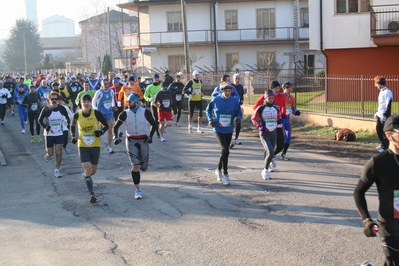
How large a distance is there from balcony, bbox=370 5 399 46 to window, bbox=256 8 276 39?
20.0 m

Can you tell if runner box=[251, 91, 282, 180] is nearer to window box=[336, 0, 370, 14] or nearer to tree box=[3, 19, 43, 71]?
window box=[336, 0, 370, 14]

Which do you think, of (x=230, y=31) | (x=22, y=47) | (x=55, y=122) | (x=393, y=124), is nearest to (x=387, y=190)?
(x=393, y=124)

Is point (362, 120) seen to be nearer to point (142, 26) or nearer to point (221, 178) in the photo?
point (221, 178)

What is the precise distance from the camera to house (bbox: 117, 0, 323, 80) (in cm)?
4303

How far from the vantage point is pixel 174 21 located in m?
44.2

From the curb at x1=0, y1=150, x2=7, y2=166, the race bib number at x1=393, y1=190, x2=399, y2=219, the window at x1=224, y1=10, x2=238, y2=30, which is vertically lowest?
the curb at x1=0, y1=150, x2=7, y2=166

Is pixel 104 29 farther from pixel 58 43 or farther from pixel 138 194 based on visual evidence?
pixel 58 43

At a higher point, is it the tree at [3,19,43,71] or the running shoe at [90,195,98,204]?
the tree at [3,19,43,71]

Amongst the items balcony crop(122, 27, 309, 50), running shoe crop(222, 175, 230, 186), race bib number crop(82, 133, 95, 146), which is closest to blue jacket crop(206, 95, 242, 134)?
running shoe crop(222, 175, 230, 186)

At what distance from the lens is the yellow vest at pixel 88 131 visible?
10125 mm

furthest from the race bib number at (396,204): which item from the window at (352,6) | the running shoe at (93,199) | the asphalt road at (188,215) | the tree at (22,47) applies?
the tree at (22,47)

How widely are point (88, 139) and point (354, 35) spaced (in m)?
17.0

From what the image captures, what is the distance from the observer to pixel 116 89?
65.0 ft

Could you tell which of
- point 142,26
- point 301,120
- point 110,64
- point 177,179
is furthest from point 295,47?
point 177,179
